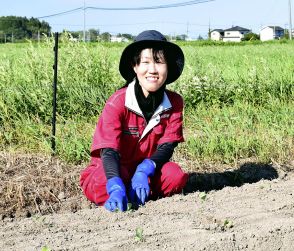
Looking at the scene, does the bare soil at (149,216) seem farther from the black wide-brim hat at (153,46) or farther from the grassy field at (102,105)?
the black wide-brim hat at (153,46)

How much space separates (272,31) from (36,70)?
77.1 m

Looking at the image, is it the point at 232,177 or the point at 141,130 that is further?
the point at 232,177

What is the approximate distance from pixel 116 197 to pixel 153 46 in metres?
0.83

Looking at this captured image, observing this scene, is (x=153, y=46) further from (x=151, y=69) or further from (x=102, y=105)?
(x=102, y=105)

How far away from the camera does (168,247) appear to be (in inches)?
76.7

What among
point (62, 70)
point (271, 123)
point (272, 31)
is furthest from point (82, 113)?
point (272, 31)

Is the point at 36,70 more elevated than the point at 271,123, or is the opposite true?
the point at 36,70

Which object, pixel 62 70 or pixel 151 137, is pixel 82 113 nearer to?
pixel 62 70

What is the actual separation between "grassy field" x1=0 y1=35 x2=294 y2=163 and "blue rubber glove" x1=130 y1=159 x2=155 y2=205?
92cm

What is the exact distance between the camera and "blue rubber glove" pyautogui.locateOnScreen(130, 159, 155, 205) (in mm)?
2627

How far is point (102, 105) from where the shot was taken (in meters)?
4.82

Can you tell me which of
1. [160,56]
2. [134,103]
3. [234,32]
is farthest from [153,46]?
[234,32]

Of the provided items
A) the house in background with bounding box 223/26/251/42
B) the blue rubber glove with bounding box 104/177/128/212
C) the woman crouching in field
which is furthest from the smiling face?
the house in background with bounding box 223/26/251/42

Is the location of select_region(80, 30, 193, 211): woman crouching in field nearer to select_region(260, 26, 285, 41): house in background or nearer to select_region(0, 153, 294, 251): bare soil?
select_region(0, 153, 294, 251): bare soil
